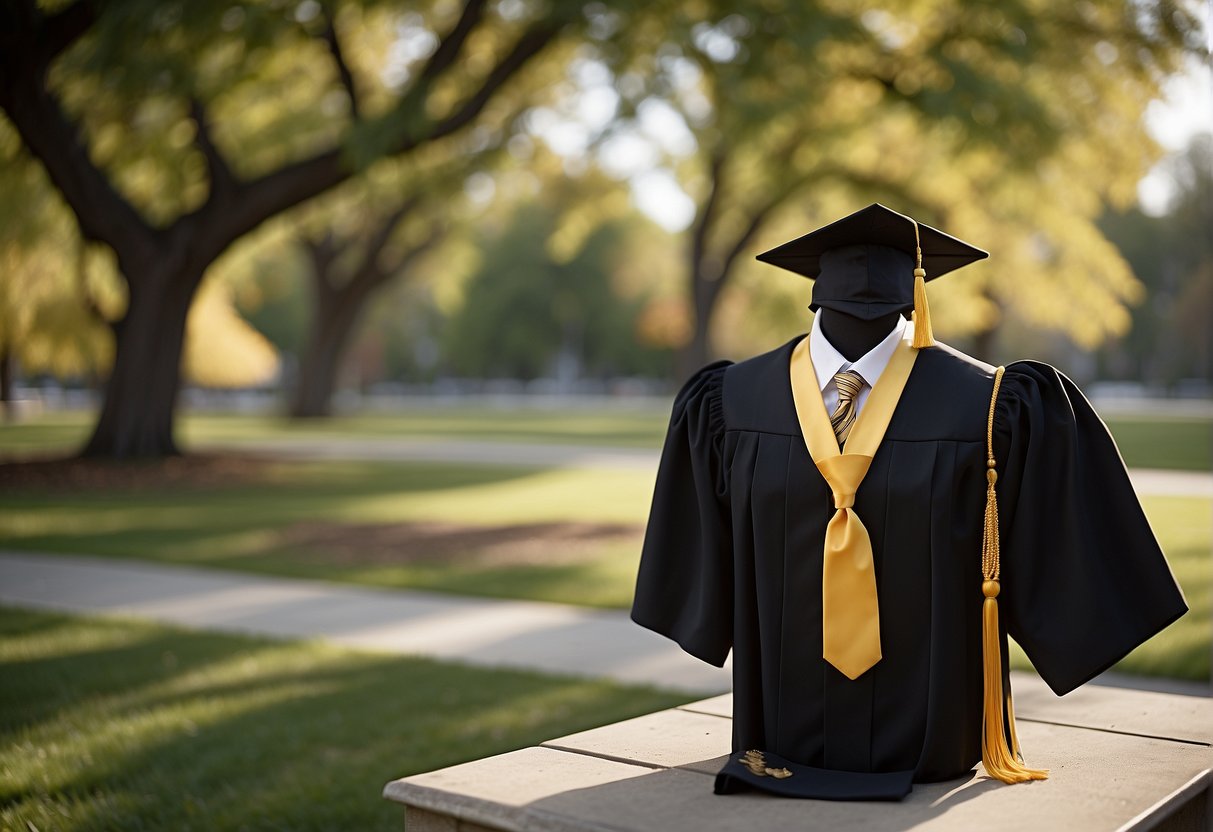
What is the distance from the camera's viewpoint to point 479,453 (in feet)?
83.3

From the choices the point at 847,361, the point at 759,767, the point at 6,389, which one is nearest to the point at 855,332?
the point at 847,361

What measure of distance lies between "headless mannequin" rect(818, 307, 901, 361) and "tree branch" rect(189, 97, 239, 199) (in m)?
17.9

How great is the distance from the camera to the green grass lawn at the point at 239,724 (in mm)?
4676

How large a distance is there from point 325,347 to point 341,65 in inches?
871

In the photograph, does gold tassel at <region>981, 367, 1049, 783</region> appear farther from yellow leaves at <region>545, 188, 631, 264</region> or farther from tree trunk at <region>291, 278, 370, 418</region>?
tree trunk at <region>291, 278, 370, 418</region>

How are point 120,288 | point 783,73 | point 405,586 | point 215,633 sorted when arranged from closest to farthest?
point 215,633 < point 405,586 < point 783,73 < point 120,288

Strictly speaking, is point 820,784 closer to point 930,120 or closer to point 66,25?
point 930,120

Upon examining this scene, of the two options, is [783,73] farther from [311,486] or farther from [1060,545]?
[1060,545]

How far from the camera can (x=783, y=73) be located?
16625 millimetres

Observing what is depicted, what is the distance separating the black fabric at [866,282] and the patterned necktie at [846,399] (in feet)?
0.53

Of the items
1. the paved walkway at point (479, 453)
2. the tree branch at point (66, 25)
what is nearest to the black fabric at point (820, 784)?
the paved walkway at point (479, 453)

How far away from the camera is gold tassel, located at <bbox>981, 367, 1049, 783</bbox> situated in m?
3.03

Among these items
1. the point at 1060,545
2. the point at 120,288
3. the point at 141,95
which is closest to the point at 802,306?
the point at 120,288

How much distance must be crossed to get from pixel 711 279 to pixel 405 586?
1907 centimetres
